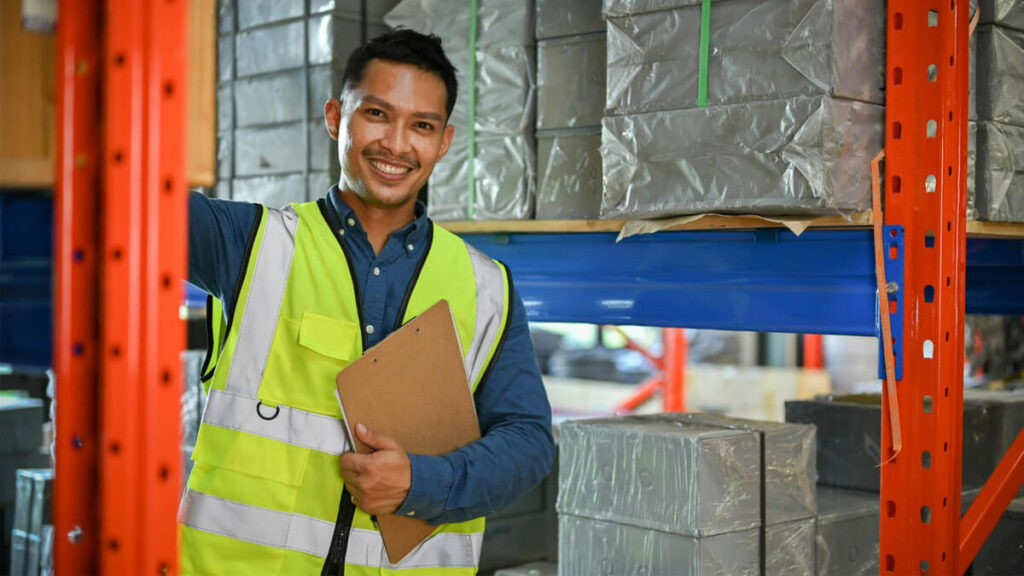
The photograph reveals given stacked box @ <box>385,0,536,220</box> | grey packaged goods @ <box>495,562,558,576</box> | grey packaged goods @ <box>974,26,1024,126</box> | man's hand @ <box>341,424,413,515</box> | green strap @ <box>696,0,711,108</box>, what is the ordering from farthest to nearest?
grey packaged goods @ <box>495,562,558,576</box>
stacked box @ <box>385,0,536,220</box>
grey packaged goods @ <box>974,26,1024,126</box>
green strap @ <box>696,0,711,108</box>
man's hand @ <box>341,424,413,515</box>

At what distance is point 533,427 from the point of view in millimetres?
2553

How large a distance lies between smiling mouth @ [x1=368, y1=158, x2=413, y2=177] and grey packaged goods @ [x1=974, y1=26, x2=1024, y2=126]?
61.9 inches

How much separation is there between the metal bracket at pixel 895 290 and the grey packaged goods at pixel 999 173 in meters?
0.43

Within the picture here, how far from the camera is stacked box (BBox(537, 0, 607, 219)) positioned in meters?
3.27

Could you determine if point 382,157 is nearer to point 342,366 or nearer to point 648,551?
point 342,366

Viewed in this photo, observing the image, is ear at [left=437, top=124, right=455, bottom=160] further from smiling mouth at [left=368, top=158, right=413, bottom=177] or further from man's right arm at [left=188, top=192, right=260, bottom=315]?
man's right arm at [left=188, top=192, right=260, bottom=315]

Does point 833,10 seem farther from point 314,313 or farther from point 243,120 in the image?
point 243,120

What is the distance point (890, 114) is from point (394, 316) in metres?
1.30

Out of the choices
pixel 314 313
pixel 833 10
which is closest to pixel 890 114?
pixel 833 10

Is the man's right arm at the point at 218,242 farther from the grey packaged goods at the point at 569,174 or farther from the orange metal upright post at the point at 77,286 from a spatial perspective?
the grey packaged goods at the point at 569,174

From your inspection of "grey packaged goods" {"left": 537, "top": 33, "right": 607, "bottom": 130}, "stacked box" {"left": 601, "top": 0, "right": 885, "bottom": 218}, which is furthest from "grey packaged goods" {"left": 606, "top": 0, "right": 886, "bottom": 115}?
"grey packaged goods" {"left": 537, "top": 33, "right": 607, "bottom": 130}

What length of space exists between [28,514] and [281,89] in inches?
89.6

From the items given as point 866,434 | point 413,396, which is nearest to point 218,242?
point 413,396

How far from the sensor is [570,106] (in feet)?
10.9
